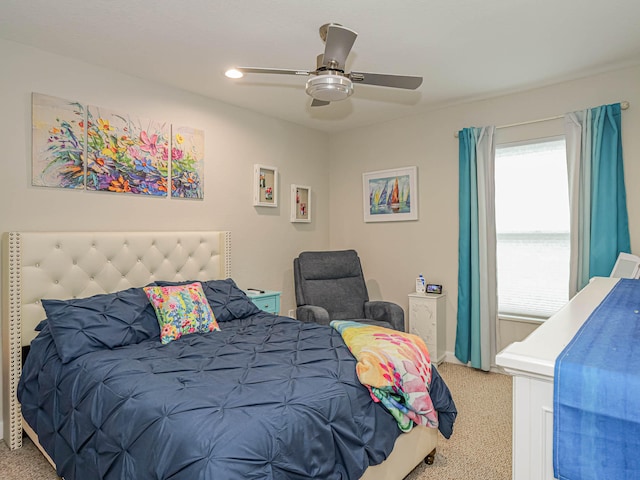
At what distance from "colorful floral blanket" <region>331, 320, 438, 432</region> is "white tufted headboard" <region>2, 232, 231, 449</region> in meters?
1.90

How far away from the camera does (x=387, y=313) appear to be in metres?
3.76

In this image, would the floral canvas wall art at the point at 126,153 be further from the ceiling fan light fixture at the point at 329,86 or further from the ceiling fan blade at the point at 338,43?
the ceiling fan blade at the point at 338,43

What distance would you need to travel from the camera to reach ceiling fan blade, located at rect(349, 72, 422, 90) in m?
2.23

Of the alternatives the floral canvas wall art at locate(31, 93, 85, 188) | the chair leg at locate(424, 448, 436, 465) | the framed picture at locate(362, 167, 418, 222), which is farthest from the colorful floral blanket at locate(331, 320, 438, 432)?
the framed picture at locate(362, 167, 418, 222)

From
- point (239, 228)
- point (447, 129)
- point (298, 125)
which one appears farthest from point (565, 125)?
point (239, 228)

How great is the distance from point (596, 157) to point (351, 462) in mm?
2998

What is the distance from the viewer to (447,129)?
160 inches

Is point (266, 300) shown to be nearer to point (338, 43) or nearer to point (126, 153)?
point (126, 153)

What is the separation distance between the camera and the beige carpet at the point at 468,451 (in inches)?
86.9

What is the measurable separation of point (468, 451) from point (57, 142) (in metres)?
3.35

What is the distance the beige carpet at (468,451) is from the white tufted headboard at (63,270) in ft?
→ 0.81

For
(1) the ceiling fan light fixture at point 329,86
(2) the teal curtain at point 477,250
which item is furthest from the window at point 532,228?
(1) the ceiling fan light fixture at point 329,86

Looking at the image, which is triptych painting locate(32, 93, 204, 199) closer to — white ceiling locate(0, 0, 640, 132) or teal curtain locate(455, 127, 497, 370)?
white ceiling locate(0, 0, 640, 132)

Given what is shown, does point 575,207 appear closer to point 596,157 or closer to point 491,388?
point 596,157
